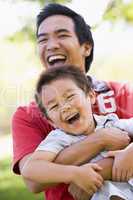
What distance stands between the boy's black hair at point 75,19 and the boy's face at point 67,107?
58 cm

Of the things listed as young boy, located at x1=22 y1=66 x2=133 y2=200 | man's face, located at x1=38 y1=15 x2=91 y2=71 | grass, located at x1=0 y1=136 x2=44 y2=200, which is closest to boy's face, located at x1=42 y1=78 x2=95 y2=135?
young boy, located at x1=22 y1=66 x2=133 y2=200

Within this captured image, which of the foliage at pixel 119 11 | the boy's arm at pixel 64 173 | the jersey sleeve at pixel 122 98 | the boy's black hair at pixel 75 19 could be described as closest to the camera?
the boy's arm at pixel 64 173

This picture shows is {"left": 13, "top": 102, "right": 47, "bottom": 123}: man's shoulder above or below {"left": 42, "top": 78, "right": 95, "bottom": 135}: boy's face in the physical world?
below

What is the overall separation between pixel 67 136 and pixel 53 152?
0.32ft

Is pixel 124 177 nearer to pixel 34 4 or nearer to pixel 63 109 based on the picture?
pixel 63 109

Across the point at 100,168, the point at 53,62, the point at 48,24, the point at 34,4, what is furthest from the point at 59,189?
the point at 34,4

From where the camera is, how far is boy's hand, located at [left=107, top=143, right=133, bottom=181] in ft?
7.40

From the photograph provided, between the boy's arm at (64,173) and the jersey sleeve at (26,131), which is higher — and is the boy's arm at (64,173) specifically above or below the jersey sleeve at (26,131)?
below

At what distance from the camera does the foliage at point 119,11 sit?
7334 millimetres

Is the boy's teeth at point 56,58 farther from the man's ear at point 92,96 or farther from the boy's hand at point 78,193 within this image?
the boy's hand at point 78,193

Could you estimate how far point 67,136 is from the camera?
2.34m

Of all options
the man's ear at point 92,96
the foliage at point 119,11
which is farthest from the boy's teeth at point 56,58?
the foliage at point 119,11

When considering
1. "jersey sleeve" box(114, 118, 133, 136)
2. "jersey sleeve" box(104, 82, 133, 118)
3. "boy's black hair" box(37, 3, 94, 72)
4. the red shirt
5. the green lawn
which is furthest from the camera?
the green lawn

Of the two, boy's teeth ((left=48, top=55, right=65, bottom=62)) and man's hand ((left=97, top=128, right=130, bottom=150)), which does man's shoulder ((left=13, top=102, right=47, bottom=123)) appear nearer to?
boy's teeth ((left=48, top=55, right=65, bottom=62))
